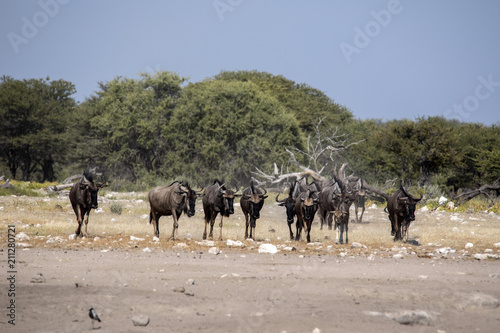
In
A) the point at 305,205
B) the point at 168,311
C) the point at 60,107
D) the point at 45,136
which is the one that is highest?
the point at 60,107

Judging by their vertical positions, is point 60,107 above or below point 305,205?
above

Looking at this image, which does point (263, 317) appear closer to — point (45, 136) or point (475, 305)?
point (475, 305)

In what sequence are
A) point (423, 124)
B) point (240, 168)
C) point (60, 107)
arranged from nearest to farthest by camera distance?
point (423, 124), point (240, 168), point (60, 107)

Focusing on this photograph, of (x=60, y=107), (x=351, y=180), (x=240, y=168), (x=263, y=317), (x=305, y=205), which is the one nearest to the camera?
(x=263, y=317)

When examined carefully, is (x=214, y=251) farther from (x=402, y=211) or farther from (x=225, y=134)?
(x=225, y=134)

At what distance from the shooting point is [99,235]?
54.4ft

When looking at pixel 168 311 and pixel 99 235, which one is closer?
pixel 168 311

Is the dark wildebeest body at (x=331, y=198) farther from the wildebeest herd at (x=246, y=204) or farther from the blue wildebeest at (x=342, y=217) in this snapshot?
the blue wildebeest at (x=342, y=217)

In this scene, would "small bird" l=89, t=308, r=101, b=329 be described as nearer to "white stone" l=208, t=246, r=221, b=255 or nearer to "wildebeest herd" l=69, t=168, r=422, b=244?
"white stone" l=208, t=246, r=221, b=255

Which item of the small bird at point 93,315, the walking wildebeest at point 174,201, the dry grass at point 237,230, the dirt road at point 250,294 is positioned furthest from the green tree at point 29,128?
the small bird at point 93,315

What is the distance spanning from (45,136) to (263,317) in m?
50.2

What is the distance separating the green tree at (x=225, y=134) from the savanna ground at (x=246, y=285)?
29476 mm

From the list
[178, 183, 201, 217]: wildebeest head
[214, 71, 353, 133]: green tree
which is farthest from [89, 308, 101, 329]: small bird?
[214, 71, 353, 133]: green tree

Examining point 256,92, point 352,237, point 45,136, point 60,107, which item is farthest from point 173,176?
point 352,237
